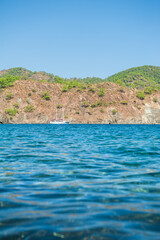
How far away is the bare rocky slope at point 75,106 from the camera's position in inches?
5103

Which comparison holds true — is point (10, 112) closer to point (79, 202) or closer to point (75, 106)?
point (75, 106)

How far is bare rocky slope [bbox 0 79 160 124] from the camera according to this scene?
130 m

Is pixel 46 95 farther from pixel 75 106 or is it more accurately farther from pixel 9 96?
pixel 9 96

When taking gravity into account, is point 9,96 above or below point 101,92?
below

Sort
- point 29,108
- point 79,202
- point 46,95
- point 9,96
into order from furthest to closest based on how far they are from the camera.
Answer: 1. point 46,95
2. point 9,96
3. point 29,108
4. point 79,202

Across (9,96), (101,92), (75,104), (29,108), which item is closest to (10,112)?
(29,108)

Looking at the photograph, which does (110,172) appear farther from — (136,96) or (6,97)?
(136,96)

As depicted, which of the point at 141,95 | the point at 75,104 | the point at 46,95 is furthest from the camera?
the point at 141,95

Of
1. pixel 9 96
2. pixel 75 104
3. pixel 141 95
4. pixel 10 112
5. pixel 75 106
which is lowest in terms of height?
pixel 10 112

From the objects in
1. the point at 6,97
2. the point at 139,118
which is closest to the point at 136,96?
the point at 139,118

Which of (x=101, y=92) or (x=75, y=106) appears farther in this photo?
(x=101, y=92)

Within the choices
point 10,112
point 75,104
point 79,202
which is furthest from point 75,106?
point 79,202

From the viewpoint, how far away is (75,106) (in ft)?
447

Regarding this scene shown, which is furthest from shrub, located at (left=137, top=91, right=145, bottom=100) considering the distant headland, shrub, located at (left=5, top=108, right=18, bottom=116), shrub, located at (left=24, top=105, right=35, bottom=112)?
shrub, located at (left=5, top=108, right=18, bottom=116)
